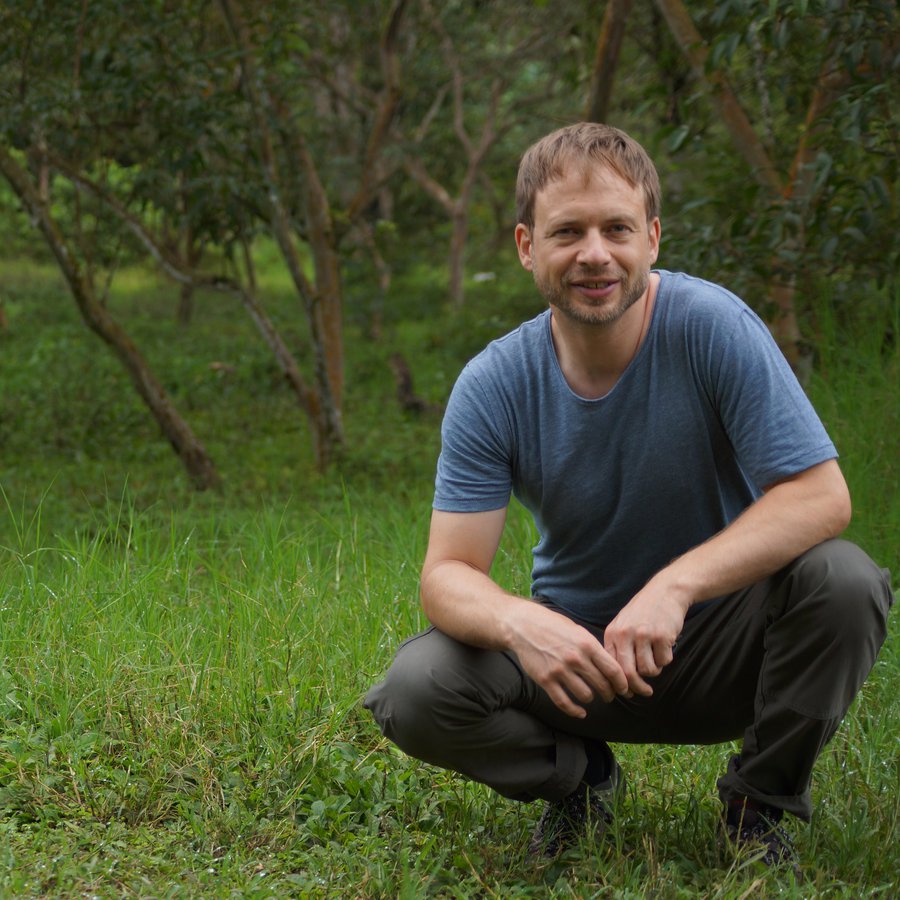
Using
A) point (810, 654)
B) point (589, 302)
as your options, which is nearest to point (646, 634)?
point (810, 654)

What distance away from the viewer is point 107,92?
8.16 meters

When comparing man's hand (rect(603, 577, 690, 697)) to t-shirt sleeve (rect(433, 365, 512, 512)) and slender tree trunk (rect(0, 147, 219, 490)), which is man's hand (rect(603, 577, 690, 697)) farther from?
slender tree trunk (rect(0, 147, 219, 490))

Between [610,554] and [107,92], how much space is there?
649 centimetres

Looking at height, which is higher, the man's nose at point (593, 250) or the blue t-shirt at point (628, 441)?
the man's nose at point (593, 250)

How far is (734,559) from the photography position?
96.6 inches

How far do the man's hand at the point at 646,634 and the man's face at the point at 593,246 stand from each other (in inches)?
23.3

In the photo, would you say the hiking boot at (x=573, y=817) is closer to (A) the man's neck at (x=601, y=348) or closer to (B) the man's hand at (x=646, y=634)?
(B) the man's hand at (x=646, y=634)

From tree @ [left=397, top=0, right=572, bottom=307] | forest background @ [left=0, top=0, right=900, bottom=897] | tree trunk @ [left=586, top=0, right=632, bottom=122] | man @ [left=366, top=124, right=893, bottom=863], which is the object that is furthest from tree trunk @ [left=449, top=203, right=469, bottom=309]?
man @ [left=366, top=124, right=893, bottom=863]

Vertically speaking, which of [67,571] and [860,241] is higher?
[860,241]

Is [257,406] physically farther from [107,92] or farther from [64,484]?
[107,92]

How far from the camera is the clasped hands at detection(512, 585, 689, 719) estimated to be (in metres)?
2.36

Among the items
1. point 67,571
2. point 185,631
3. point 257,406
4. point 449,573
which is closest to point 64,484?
point 257,406

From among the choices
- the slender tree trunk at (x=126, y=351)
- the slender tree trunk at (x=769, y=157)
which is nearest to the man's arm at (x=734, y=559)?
the slender tree trunk at (x=769, y=157)

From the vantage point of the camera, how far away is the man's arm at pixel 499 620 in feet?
7.75
